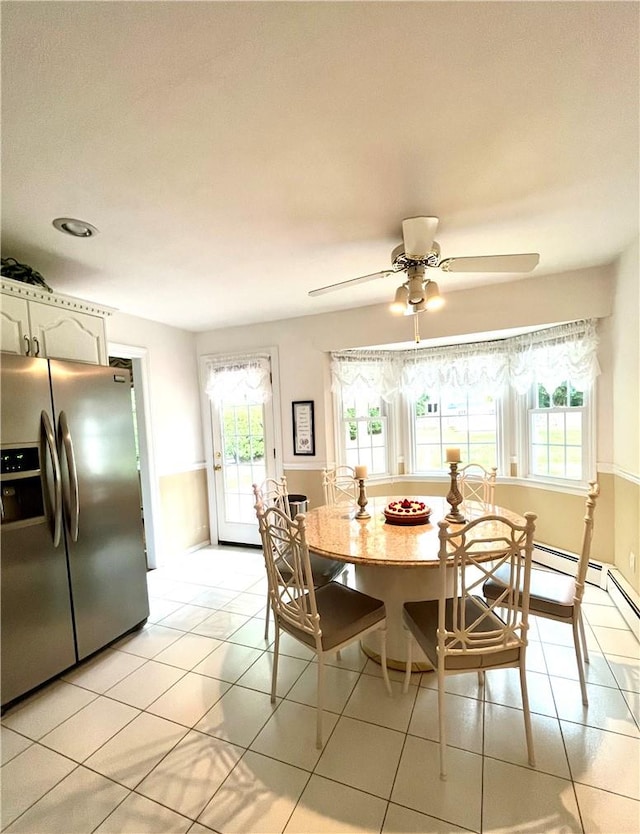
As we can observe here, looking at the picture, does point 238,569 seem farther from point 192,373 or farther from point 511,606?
point 511,606

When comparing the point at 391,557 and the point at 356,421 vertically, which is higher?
the point at 356,421

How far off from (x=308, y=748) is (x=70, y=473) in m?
1.85

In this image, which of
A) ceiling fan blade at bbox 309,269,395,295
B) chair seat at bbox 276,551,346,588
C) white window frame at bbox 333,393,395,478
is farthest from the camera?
white window frame at bbox 333,393,395,478

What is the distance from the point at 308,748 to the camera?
161 cm

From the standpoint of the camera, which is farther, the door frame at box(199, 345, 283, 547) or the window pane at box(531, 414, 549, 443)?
the door frame at box(199, 345, 283, 547)

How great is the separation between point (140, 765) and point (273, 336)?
3331 mm

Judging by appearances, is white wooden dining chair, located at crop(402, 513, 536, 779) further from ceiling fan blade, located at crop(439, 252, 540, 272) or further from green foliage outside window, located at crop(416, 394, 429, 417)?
green foliage outside window, located at crop(416, 394, 429, 417)

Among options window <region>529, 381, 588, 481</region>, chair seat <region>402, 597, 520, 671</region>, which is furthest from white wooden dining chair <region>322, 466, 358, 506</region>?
window <region>529, 381, 588, 481</region>

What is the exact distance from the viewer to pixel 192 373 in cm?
419

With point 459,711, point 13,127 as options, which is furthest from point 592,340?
point 13,127

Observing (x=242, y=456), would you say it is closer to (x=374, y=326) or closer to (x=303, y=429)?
(x=303, y=429)

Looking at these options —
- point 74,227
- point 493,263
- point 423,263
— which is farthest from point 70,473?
point 493,263

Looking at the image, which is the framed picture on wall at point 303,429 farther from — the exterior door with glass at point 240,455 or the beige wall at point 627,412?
the beige wall at point 627,412

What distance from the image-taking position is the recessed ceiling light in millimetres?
1842
